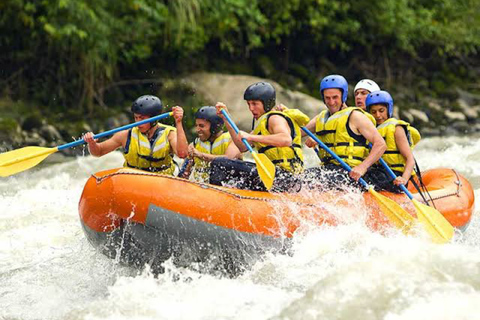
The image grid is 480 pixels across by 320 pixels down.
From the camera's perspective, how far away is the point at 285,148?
5.95 m

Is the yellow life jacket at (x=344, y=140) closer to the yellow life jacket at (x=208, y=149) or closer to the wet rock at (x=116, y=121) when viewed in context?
the yellow life jacket at (x=208, y=149)

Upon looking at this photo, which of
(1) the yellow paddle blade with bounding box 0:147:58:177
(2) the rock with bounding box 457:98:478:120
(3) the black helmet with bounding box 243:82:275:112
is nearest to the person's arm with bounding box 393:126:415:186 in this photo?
(3) the black helmet with bounding box 243:82:275:112

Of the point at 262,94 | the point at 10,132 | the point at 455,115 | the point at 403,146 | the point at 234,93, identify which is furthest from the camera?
the point at 455,115

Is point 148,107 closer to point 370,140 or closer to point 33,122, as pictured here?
point 370,140

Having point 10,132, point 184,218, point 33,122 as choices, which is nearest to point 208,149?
point 184,218

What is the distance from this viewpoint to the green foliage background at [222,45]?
1249 cm

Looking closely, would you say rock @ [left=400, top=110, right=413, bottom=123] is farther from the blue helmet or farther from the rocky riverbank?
the blue helmet

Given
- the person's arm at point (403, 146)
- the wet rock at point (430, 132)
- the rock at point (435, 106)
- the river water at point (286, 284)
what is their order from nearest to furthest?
the river water at point (286, 284), the person's arm at point (403, 146), the wet rock at point (430, 132), the rock at point (435, 106)

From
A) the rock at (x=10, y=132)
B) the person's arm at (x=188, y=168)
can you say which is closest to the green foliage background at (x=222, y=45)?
the rock at (x=10, y=132)

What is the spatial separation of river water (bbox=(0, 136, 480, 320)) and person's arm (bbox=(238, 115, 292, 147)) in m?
0.68

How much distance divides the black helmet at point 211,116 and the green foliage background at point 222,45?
5991 millimetres

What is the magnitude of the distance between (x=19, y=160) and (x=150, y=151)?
39.4 inches

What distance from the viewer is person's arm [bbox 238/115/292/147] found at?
572 centimetres

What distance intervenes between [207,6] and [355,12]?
3991mm
